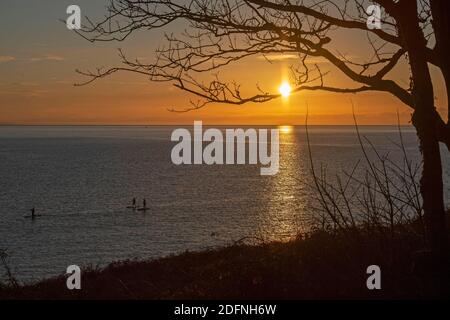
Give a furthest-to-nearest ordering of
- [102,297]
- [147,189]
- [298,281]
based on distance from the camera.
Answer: [147,189]
[102,297]
[298,281]

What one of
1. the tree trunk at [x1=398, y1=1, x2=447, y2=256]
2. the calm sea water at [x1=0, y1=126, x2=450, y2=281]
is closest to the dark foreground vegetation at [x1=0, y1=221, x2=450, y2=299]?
the tree trunk at [x1=398, y1=1, x2=447, y2=256]

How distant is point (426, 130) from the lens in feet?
20.9

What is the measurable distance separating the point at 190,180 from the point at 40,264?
5750cm

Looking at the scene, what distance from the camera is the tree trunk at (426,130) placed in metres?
6.26

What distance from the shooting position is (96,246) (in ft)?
148

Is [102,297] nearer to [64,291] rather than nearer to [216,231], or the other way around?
[64,291]

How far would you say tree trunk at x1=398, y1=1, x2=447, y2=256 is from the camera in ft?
20.5

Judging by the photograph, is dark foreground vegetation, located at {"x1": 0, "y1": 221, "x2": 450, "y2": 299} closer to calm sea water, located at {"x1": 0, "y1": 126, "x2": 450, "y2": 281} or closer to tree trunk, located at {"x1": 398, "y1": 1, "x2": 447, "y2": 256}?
tree trunk, located at {"x1": 398, "y1": 1, "x2": 447, "y2": 256}

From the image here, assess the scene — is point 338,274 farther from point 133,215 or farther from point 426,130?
point 133,215

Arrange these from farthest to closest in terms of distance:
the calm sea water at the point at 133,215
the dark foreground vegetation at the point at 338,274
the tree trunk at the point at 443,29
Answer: the calm sea water at the point at 133,215, the tree trunk at the point at 443,29, the dark foreground vegetation at the point at 338,274

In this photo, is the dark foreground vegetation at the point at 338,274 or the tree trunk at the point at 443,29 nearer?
the dark foreground vegetation at the point at 338,274

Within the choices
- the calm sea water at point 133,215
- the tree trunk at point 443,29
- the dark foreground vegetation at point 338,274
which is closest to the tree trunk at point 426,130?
the tree trunk at point 443,29

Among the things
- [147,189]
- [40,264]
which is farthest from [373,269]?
[147,189]

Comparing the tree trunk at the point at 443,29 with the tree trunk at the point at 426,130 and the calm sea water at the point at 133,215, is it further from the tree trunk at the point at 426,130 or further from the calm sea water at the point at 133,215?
the calm sea water at the point at 133,215
